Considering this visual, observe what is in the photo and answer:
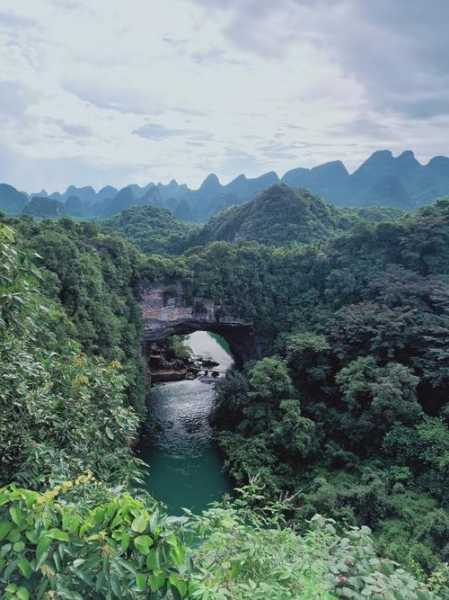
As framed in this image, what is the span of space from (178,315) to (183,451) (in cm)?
477

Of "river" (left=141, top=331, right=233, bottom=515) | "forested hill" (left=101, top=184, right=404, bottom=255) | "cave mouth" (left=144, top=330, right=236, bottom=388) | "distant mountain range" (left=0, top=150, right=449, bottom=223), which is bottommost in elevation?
"river" (left=141, top=331, right=233, bottom=515)

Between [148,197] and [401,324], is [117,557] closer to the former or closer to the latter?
[401,324]

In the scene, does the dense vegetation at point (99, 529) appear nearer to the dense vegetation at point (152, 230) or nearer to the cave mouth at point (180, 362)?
the cave mouth at point (180, 362)

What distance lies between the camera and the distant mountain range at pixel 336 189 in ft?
173

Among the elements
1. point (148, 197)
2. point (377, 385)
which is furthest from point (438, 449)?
point (148, 197)

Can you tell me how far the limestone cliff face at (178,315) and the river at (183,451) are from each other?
2.32 metres

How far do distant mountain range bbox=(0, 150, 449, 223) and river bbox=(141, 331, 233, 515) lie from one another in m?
38.2

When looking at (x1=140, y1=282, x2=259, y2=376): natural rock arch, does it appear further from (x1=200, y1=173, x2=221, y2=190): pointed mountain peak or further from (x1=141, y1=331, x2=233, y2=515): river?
(x1=200, y1=173, x2=221, y2=190): pointed mountain peak

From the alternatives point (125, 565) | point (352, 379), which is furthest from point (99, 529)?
point (352, 379)

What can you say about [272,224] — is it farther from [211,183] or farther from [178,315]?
[211,183]

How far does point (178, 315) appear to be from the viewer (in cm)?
1480

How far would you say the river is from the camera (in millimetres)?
10055

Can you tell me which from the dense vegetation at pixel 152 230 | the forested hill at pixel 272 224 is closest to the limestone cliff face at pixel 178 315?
the forested hill at pixel 272 224

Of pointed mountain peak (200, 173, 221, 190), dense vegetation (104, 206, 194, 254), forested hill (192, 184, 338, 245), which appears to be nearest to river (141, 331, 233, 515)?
forested hill (192, 184, 338, 245)
